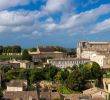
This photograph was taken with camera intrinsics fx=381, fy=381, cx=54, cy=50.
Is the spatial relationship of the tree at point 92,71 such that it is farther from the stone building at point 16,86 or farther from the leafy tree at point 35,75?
the stone building at point 16,86

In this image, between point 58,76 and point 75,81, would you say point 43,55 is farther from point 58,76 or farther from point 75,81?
point 75,81

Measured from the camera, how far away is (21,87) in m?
38.3

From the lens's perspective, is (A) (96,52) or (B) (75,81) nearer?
(B) (75,81)

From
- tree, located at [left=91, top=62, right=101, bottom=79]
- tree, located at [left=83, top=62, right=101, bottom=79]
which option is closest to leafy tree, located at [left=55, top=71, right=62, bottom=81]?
Answer: tree, located at [left=83, top=62, right=101, bottom=79]

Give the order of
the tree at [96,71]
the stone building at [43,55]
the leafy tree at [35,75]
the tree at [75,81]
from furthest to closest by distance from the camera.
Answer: the stone building at [43,55]
the tree at [96,71]
the leafy tree at [35,75]
the tree at [75,81]

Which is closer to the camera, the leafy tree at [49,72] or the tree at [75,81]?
the tree at [75,81]

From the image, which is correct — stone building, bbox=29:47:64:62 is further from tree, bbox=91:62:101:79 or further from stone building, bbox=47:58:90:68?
tree, bbox=91:62:101:79

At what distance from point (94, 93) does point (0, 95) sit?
384 inches

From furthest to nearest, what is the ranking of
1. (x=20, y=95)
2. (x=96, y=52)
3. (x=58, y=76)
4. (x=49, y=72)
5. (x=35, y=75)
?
(x=96, y=52)
(x=49, y=72)
(x=58, y=76)
(x=35, y=75)
(x=20, y=95)

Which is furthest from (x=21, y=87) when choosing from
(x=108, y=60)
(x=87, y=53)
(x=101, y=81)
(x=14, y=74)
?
(x=87, y=53)

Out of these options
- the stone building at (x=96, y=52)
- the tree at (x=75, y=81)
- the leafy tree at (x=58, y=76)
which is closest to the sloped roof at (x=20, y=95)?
the tree at (x=75, y=81)

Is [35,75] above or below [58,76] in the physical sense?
above

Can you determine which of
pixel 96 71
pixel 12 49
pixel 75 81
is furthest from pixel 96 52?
pixel 75 81

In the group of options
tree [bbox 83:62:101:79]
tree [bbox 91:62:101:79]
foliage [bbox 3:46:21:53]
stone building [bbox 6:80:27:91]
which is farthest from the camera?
foliage [bbox 3:46:21:53]
